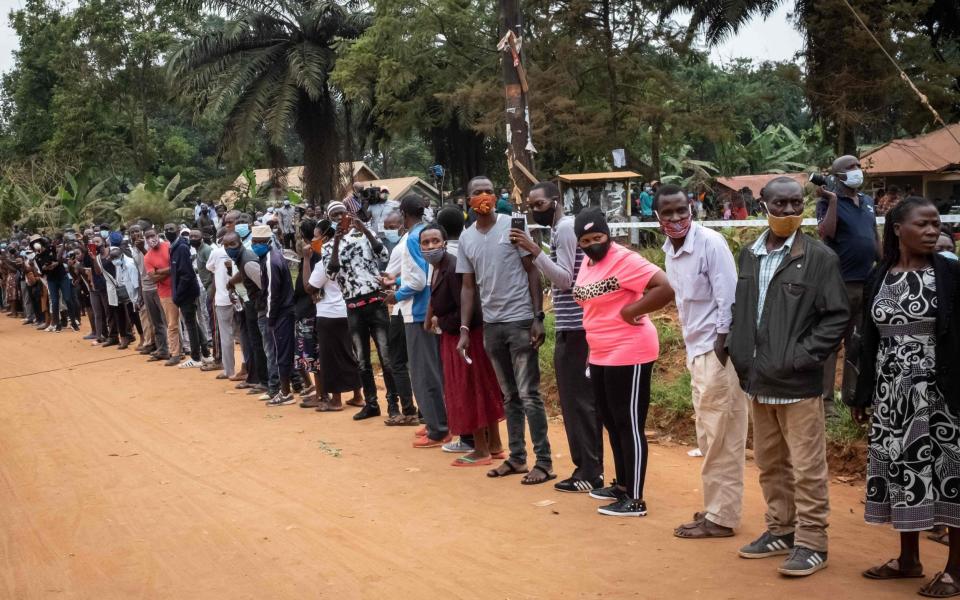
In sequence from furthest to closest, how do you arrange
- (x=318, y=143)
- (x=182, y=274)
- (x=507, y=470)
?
(x=318, y=143) → (x=182, y=274) → (x=507, y=470)

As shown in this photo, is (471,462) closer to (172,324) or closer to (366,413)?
(366,413)

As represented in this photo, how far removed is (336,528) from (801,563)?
9.99ft

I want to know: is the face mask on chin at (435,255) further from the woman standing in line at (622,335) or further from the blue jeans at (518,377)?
the woman standing in line at (622,335)

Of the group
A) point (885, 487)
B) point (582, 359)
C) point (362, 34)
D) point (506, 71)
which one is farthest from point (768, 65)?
point (885, 487)

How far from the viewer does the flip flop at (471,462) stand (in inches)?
322

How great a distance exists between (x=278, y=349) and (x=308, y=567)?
19.1ft

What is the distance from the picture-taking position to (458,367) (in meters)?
8.09

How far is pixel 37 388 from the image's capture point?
46.6 ft

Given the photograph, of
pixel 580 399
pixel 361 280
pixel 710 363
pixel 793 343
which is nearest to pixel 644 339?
pixel 710 363

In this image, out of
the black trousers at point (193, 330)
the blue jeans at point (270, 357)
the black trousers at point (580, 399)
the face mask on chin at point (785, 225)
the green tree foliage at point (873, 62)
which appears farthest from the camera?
the green tree foliage at point (873, 62)

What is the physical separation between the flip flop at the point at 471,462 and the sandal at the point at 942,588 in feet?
13.2

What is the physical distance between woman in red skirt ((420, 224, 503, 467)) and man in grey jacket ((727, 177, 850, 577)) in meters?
2.99

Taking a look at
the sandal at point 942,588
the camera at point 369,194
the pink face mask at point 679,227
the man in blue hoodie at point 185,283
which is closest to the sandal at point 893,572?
the sandal at point 942,588

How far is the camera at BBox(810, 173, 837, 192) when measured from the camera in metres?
7.23
